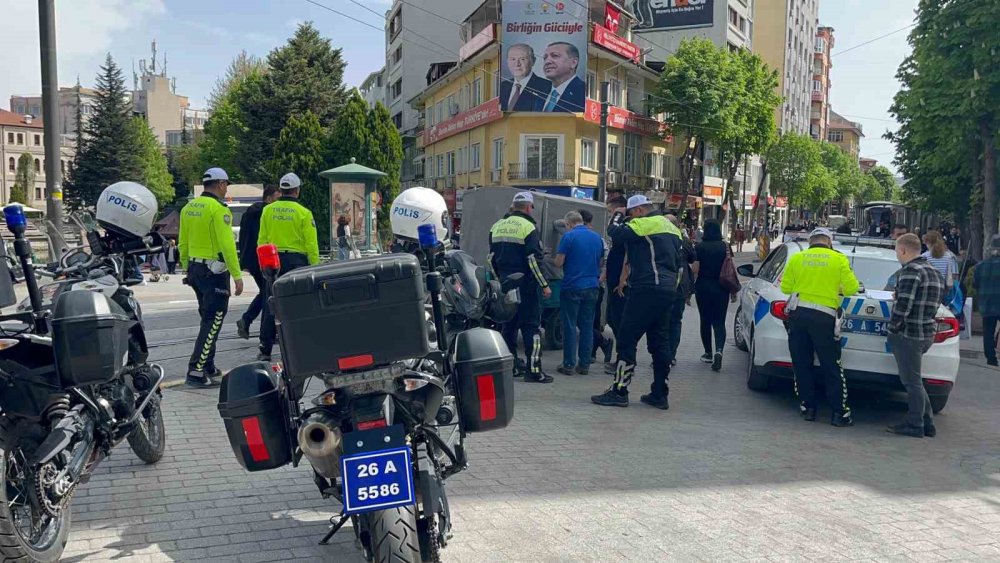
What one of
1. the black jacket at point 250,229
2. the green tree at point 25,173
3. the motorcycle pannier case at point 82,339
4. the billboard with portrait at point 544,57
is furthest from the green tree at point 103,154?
the motorcycle pannier case at point 82,339

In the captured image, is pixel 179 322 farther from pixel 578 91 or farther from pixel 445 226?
pixel 578 91

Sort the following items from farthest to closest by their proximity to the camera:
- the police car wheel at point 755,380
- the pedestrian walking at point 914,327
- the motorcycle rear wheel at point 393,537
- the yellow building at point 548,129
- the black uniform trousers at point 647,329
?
the yellow building at point 548,129, the police car wheel at point 755,380, the black uniform trousers at point 647,329, the pedestrian walking at point 914,327, the motorcycle rear wheel at point 393,537

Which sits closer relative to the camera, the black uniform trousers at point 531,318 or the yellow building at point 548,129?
the black uniform trousers at point 531,318

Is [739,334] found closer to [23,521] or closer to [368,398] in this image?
[368,398]

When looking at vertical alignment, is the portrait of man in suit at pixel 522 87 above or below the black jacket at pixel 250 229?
above

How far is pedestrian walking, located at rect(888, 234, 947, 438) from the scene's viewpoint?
23.9ft

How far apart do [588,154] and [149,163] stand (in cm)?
3651

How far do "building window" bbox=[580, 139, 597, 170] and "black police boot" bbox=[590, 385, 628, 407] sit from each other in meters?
35.2

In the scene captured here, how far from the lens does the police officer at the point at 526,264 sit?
8789 millimetres

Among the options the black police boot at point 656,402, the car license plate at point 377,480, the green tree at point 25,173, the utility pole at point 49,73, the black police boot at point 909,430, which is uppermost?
the green tree at point 25,173

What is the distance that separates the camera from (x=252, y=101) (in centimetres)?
4584

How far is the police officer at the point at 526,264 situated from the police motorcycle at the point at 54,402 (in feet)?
14.3

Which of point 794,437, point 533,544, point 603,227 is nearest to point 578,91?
point 603,227

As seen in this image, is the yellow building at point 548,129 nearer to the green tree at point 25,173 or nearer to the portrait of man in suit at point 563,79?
the portrait of man in suit at point 563,79
